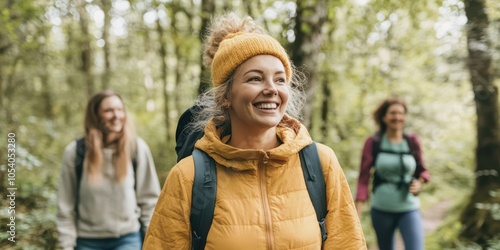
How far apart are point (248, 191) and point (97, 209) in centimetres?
219

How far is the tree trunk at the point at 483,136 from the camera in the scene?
Answer: 6301 millimetres

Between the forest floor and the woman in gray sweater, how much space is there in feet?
21.6

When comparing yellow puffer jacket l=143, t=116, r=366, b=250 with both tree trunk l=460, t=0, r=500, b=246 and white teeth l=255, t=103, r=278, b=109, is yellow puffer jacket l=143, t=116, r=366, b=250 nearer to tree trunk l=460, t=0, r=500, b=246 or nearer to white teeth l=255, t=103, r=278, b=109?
white teeth l=255, t=103, r=278, b=109

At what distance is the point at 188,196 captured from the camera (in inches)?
80.5

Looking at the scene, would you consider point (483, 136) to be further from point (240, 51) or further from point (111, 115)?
point (240, 51)

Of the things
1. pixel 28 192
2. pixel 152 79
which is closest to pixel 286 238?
pixel 28 192

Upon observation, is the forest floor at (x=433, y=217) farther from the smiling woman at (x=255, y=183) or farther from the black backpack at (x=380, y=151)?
the smiling woman at (x=255, y=183)

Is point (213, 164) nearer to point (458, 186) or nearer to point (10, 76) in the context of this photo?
point (10, 76)

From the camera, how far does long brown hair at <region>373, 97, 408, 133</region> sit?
5773 mm

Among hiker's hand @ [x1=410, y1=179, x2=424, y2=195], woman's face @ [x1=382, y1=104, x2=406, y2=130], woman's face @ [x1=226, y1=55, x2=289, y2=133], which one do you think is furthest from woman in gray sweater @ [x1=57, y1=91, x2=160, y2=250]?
woman's face @ [x1=382, y1=104, x2=406, y2=130]

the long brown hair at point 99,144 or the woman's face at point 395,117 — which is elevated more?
the woman's face at point 395,117

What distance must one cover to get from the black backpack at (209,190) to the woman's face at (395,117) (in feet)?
12.1

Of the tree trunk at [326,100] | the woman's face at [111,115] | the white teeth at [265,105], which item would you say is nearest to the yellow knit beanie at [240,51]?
the white teeth at [265,105]

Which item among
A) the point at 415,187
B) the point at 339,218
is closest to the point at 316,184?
the point at 339,218
